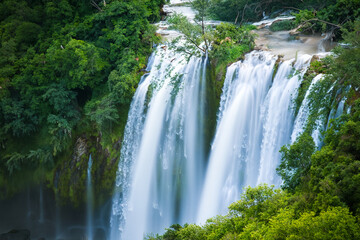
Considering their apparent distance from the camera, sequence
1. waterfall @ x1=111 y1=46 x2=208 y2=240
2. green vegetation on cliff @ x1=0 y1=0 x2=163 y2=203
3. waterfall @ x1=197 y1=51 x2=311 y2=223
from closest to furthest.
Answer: waterfall @ x1=197 y1=51 x2=311 y2=223
waterfall @ x1=111 y1=46 x2=208 y2=240
green vegetation on cliff @ x1=0 y1=0 x2=163 y2=203

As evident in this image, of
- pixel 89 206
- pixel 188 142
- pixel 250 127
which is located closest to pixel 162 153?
pixel 188 142

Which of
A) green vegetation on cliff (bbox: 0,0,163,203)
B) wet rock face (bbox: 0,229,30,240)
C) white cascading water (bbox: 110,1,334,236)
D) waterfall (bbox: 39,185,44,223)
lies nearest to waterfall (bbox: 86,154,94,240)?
green vegetation on cliff (bbox: 0,0,163,203)

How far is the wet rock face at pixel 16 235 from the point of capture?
2212 cm

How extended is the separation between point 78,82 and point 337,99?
15158 millimetres

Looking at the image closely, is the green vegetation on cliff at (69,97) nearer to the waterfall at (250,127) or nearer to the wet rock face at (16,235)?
the wet rock face at (16,235)

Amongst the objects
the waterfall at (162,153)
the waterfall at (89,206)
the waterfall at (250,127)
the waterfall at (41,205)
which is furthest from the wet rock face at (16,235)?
the waterfall at (250,127)

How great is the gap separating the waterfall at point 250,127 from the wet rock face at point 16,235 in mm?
11855

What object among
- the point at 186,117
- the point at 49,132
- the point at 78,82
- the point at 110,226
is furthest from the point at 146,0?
the point at 110,226

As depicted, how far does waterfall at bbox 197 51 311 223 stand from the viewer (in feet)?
53.9

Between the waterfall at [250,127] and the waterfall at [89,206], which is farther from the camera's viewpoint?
the waterfall at [89,206]

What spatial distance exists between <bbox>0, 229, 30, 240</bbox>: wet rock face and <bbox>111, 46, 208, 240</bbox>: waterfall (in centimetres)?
601

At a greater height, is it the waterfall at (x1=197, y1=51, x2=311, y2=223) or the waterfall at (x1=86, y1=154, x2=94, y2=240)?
the waterfall at (x1=197, y1=51, x2=311, y2=223)

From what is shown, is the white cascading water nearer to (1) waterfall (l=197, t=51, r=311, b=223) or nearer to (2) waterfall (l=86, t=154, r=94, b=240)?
(1) waterfall (l=197, t=51, r=311, b=223)

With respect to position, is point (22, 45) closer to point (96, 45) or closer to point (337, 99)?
point (96, 45)
